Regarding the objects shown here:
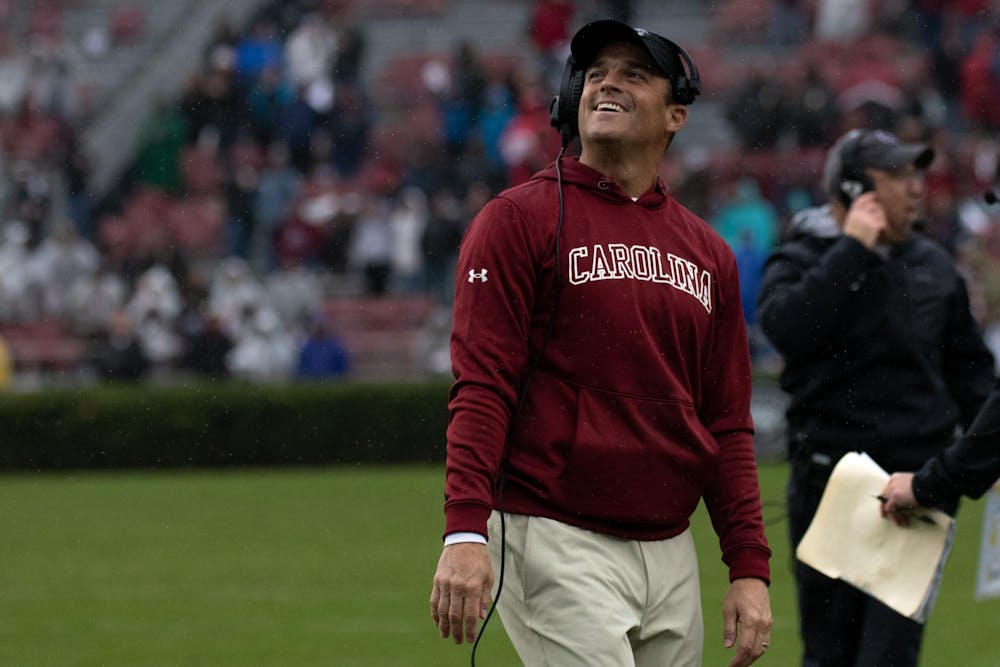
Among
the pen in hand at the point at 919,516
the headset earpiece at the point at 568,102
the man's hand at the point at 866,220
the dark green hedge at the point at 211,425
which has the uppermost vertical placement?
the headset earpiece at the point at 568,102

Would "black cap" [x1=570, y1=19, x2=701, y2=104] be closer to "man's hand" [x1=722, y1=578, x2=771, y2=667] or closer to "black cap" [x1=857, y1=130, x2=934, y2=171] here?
"man's hand" [x1=722, y1=578, x2=771, y2=667]

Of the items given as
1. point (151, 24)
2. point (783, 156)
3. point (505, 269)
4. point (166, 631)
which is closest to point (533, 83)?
point (783, 156)

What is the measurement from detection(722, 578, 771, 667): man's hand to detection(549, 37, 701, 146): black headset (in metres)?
1.18

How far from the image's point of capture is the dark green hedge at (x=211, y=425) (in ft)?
69.1

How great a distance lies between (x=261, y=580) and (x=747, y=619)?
7.71 m

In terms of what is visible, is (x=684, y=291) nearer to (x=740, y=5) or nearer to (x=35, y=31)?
(x=740, y=5)

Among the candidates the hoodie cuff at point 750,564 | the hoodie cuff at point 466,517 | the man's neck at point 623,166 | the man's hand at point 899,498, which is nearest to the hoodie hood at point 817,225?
the man's hand at point 899,498

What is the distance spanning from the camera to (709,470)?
4.48 meters

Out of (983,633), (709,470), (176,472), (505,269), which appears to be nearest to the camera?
(505,269)

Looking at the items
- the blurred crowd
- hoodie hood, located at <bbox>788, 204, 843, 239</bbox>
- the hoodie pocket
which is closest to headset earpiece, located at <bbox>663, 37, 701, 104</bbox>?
the hoodie pocket

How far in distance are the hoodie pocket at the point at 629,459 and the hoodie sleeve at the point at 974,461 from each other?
1094 millimetres

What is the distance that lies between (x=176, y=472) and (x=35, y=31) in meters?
12.5

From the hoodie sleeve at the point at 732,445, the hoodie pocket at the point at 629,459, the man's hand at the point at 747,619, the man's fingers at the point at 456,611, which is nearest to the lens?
the man's fingers at the point at 456,611

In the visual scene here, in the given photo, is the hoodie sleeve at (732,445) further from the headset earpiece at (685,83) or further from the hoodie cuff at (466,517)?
the hoodie cuff at (466,517)
